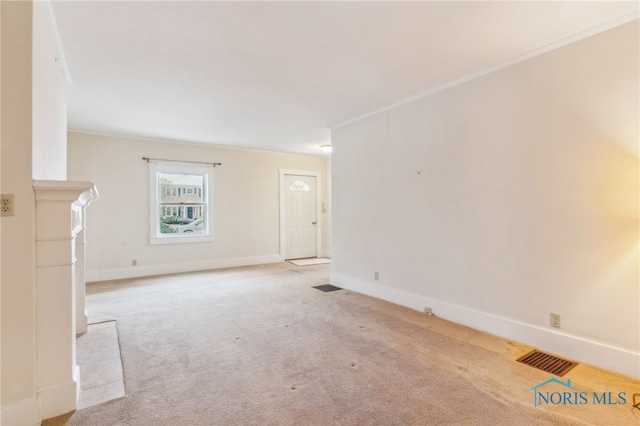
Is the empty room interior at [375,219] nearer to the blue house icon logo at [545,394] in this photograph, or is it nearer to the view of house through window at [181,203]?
the blue house icon logo at [545,394]

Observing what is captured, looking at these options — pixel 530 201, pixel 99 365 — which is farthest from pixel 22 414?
pixel 530 201

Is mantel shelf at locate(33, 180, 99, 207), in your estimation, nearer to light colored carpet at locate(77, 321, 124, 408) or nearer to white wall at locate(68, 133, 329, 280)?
light colored carpet at locate(77, 321, 124, 408)

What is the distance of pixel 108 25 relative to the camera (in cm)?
224

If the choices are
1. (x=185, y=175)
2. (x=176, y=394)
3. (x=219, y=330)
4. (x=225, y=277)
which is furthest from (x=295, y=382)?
(x=185, y=175)

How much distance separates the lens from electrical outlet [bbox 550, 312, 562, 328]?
2541 millimetres

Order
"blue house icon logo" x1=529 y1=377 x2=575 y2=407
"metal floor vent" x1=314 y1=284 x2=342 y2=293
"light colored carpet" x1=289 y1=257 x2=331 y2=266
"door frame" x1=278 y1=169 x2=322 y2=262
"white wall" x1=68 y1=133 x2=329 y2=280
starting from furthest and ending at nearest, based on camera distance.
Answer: "door frame" x1=278 y1=169 x2=322 y2=262, "light colored carpet" x1=289 y1=257 x2=331 y2=266, "white wall" x1=68 y1=133 x2=329 y2=280, "metal floor vent" x1=314 y1=284 x2=342 y2=293, "blue house icon logo" x1=529 y1=377 x2=575 y2=407

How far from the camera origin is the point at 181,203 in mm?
6082

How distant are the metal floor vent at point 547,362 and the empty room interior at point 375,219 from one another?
0.02 m

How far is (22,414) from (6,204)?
1117 millimetres

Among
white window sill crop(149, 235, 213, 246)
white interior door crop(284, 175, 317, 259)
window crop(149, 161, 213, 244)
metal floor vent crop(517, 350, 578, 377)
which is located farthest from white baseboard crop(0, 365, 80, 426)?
white interior door crop(284, 175, 317, 259)

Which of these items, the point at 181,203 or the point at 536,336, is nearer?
the point at 536,336

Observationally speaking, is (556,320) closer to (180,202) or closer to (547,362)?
(547,362)

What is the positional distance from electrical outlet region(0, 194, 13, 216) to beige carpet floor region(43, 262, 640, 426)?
118 centimetres

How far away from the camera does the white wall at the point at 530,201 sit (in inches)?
89.4
